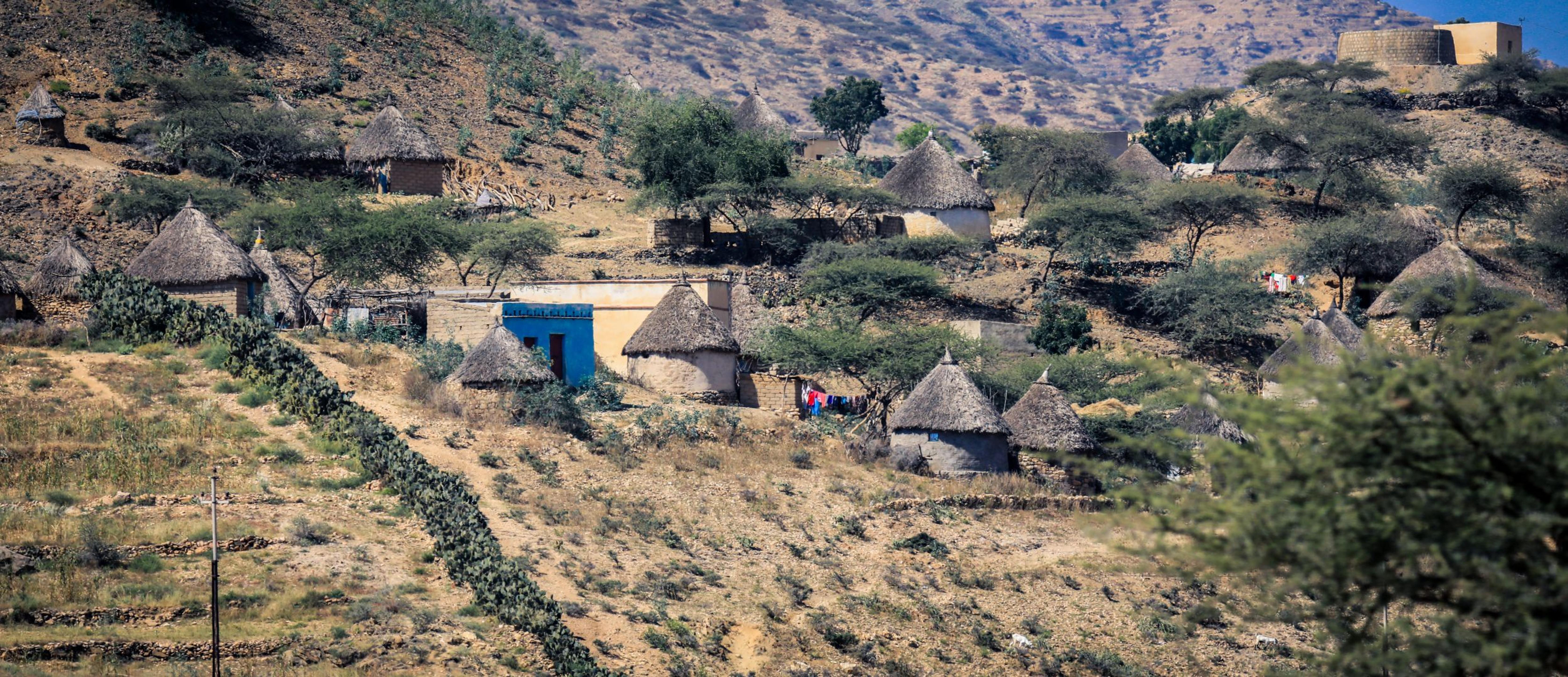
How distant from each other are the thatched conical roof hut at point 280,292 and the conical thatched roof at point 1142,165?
962 inches

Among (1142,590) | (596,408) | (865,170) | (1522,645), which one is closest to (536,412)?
(596,408)

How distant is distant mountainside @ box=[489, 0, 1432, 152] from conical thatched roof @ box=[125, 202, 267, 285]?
8090 centimetres

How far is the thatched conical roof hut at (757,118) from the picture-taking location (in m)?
49.2

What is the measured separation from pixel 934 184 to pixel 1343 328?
33.7 ft

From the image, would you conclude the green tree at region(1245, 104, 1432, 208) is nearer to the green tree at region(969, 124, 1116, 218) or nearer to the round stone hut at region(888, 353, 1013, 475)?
the green tree at region(969, 124, 1116, 218)

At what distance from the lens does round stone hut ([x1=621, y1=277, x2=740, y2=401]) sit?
2848cm

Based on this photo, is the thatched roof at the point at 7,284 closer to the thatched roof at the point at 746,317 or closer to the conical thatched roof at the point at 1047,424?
the thatched roof at the point at 746,317

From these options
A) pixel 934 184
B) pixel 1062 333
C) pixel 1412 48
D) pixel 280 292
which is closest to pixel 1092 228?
pixel 934 184

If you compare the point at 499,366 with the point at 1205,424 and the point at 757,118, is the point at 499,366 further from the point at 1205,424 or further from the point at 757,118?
the point at 757,118

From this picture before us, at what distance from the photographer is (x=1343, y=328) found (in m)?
32.9

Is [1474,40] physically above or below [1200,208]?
above

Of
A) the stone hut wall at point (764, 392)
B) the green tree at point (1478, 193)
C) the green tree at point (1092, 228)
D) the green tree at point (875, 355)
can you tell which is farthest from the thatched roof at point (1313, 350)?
the green tree at point (1478, 193)

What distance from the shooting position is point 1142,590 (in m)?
23.2

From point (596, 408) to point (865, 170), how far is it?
26948 millimetres
